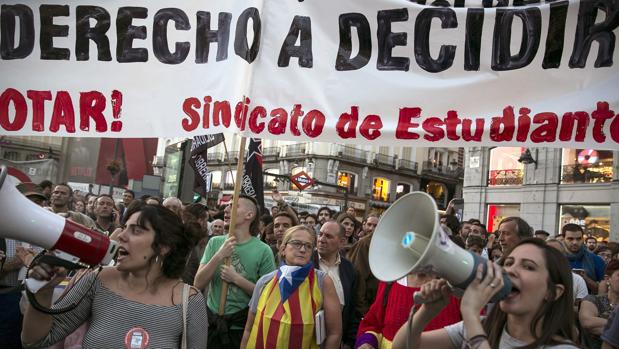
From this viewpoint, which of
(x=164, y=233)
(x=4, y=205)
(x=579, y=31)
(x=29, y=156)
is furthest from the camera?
(x=29, y=156)

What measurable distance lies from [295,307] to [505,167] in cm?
1847

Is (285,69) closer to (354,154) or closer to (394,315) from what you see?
(394,315)

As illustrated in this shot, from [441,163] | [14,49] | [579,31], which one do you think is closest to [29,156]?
[441,163]

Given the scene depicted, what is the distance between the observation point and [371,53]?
353cm

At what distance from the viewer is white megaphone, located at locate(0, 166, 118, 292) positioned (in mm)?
1878

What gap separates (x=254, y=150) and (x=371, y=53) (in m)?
4.51

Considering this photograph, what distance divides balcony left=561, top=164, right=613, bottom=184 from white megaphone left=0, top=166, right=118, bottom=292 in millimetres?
18042

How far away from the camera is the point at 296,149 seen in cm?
3862

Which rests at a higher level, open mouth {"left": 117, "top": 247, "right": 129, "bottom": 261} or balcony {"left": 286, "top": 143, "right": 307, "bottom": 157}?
balcony {"left": 286, "top": 143, "right": 307, "bottom": 157}

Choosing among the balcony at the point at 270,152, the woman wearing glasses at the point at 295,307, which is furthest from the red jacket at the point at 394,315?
the balcony at the point at 270,152

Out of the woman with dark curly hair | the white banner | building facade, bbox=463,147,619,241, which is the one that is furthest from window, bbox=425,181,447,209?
the woman with dark curly hair

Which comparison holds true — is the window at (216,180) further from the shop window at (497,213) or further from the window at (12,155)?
the shop window at (497,213)

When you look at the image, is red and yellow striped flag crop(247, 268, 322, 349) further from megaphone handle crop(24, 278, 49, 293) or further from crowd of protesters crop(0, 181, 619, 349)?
megaphone handle crop(24, 278, 49, 293)

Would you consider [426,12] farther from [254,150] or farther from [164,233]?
[254,150]
